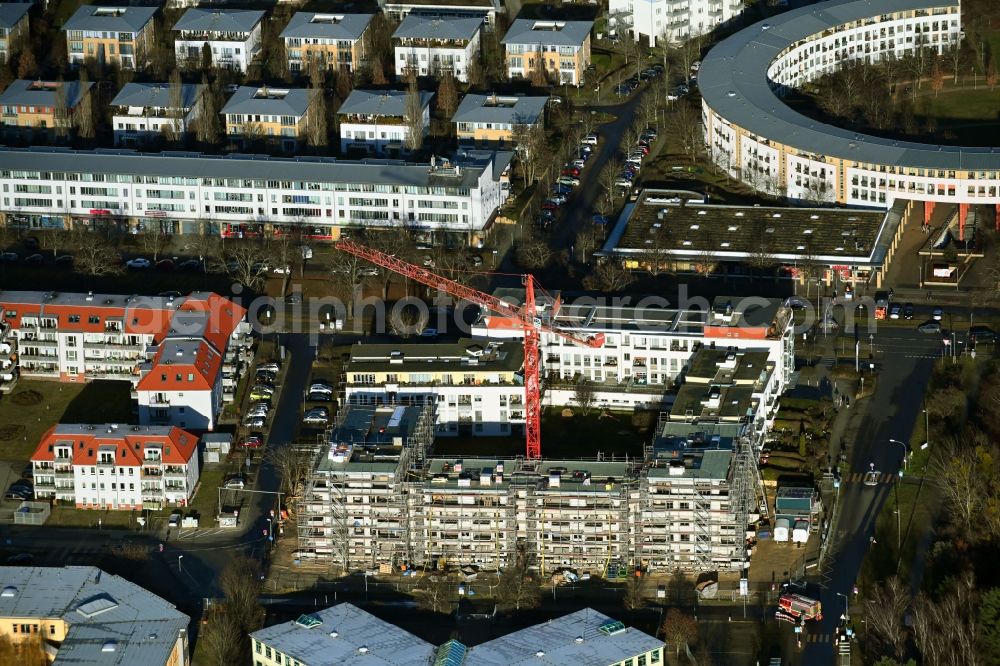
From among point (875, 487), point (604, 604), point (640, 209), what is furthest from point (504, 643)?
point (640, 209)

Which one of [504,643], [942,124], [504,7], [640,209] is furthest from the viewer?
[504,7]

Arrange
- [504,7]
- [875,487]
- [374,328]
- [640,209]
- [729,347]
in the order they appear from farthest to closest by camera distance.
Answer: [504,7] → [640,209] → [374,328] → [729,347] → [875,487]

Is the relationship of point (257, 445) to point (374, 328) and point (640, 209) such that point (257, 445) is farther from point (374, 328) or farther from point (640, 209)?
point (640, 209)

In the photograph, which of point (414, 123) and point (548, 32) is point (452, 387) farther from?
point (548, 32)

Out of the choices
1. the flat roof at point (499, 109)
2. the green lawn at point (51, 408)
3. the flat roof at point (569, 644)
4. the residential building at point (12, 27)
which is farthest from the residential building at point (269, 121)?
the flat roof at point (569, 644)

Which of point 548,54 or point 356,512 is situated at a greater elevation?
point 548,54

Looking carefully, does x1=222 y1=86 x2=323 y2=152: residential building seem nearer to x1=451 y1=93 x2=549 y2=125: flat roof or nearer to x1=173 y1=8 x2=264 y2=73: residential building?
x1=451 y1=93 x2=549 y2=125: flat roof

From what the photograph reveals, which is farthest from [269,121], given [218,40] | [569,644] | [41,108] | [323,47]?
[569,644]
